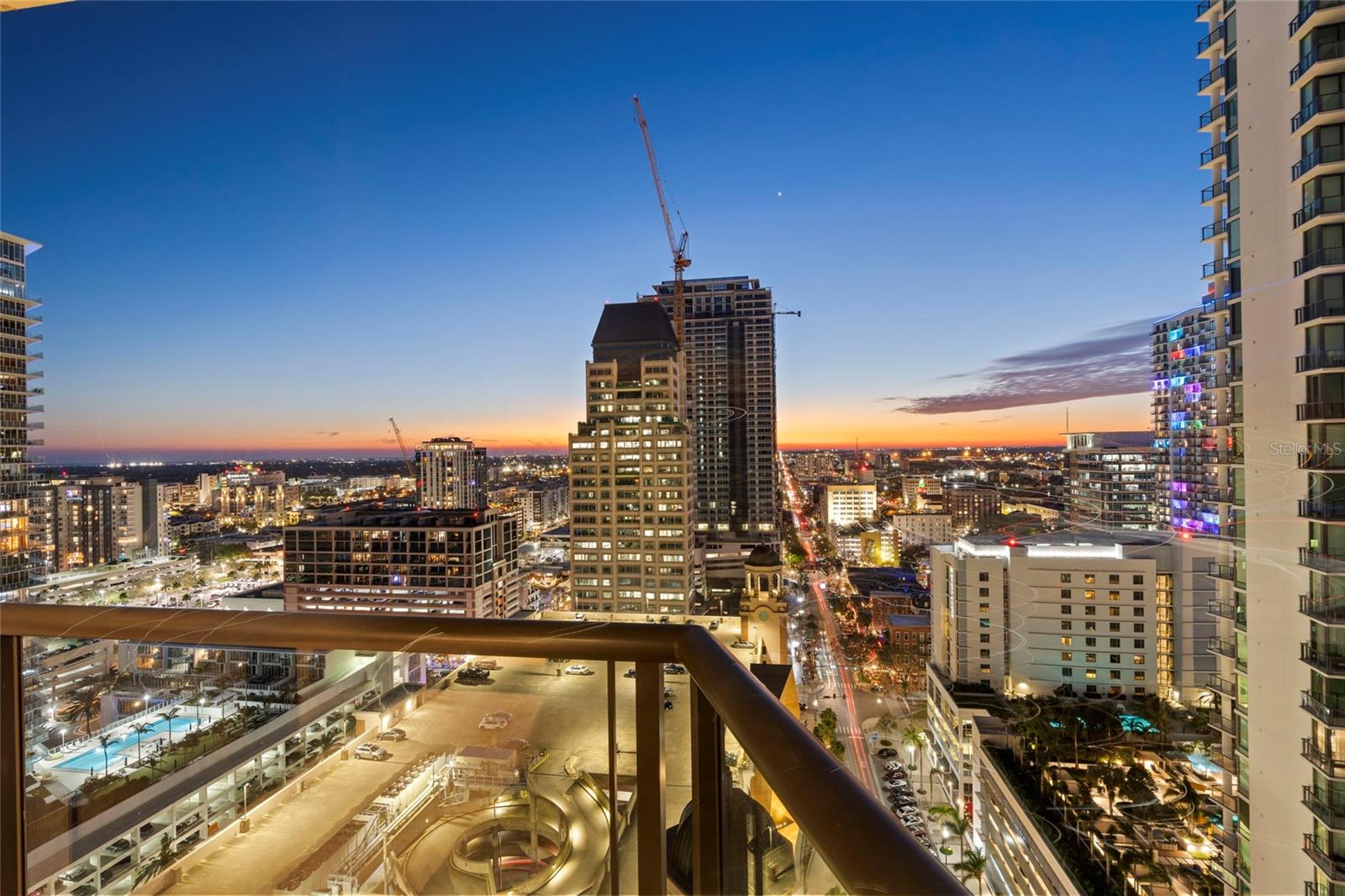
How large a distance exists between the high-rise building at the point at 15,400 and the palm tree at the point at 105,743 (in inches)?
667

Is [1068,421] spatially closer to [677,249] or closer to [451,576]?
[451,576]

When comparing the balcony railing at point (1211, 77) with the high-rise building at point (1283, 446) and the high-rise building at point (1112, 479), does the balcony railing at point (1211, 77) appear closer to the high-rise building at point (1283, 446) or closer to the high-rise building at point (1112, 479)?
the high-rise building at point (1283, 446)

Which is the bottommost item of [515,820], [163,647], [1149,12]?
[515,820]

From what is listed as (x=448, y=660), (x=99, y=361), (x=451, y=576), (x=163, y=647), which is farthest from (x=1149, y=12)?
(x=451, y=576)

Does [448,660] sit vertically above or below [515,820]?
above

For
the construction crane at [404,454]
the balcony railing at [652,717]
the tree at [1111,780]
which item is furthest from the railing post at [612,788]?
the construction crane at [404,454]

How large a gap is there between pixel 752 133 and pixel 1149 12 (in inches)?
337

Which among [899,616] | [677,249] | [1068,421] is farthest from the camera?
[677,249]

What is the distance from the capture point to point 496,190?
1653 cm

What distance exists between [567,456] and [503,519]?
4285 mm

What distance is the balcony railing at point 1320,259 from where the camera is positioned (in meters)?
3.88

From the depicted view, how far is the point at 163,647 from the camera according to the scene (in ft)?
3.99

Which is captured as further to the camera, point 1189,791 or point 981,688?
point 981,688

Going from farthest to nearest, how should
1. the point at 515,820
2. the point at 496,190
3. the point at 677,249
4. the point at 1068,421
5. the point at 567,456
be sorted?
1. the point at 677,249
2. the point at 567,456
3. the point at 496,190
4. the point at 1068,421
5. the point at 515,820
